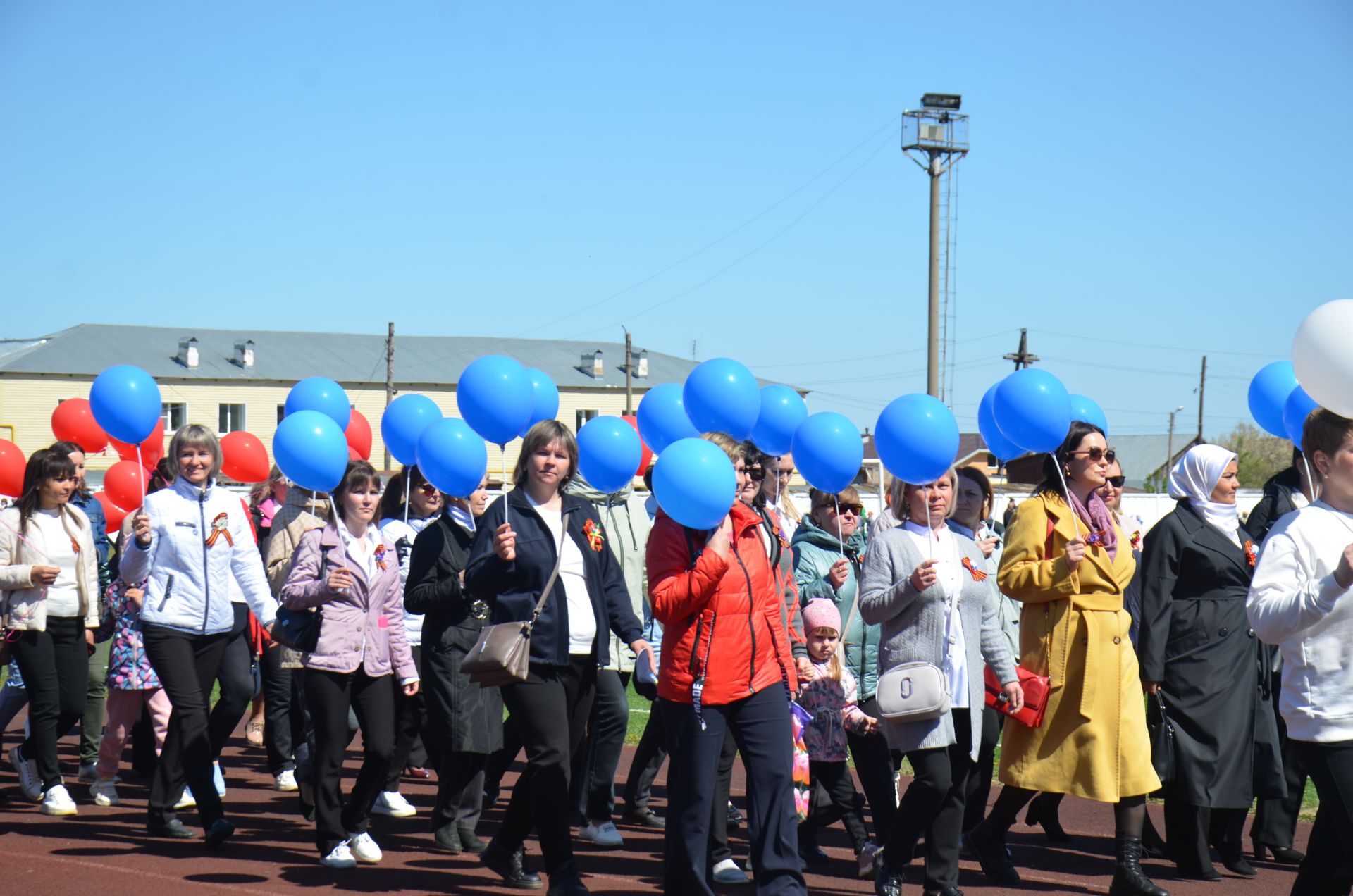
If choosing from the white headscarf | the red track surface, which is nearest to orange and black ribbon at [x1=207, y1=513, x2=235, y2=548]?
the red track surface

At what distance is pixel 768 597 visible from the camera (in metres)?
5.50

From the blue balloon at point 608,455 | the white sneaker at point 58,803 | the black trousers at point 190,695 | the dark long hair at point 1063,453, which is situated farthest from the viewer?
the white sneaker at point 58,803

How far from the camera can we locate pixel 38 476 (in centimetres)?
794

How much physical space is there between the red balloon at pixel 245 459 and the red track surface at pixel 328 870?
10.2ft

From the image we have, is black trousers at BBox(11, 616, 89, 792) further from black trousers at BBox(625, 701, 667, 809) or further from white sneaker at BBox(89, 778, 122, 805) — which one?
black trousers at BBox(625, 701, 667, 809)

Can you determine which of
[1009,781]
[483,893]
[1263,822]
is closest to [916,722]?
[1009,781]

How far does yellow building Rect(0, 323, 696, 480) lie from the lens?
59531mm

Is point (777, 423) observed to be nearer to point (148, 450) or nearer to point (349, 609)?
point (349, 609)

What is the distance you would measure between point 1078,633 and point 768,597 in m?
1.63

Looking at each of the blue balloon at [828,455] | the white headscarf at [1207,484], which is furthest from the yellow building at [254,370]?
the white headscarf at [1207,484]

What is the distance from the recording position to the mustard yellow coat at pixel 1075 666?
6.16 metres

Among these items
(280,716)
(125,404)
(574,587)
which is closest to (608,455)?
(574,587)

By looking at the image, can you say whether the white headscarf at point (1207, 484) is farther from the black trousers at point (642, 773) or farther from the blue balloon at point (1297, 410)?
the black trousers at point (642, 773)

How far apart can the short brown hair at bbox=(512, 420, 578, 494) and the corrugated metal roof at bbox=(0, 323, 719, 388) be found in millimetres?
56535
